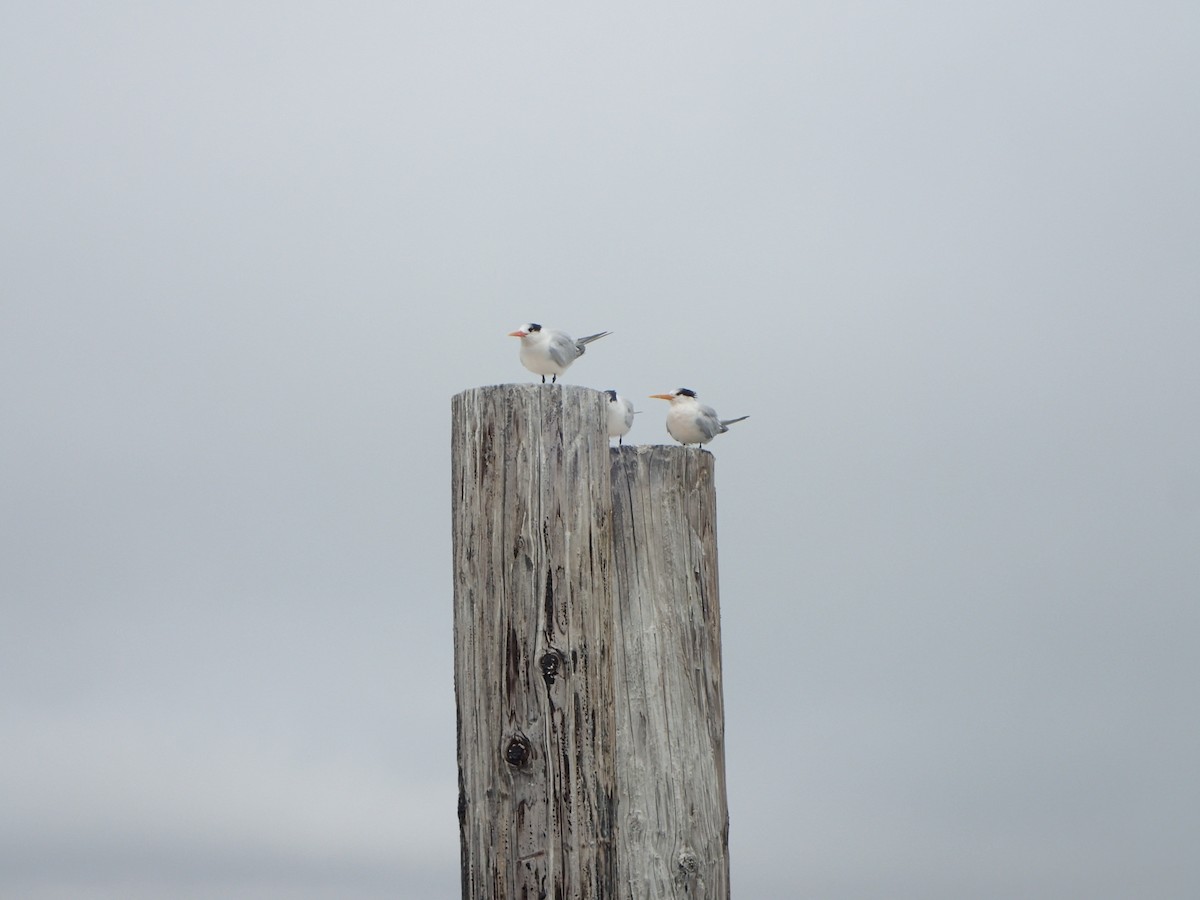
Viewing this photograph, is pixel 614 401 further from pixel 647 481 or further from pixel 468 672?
pixel 468 672

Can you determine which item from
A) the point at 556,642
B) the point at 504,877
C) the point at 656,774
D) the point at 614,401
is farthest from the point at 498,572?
the point at 614,401

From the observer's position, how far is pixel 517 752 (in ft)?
19.8

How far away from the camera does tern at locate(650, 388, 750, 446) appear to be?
31.0 feet

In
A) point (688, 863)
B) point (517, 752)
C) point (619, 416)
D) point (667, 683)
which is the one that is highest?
point (619, 416)

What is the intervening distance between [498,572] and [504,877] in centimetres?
127

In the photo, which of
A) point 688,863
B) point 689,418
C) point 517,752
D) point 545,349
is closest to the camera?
point 517,752

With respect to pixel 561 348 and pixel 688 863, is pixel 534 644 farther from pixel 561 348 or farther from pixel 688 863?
pixel 561 348

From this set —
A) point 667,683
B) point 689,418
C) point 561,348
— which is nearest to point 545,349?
point 561,348

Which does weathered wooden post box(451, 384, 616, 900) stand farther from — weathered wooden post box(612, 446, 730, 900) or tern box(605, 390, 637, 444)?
tern box(605, 390, 637, 444)

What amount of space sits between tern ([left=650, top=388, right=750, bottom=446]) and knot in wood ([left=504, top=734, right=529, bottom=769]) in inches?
149

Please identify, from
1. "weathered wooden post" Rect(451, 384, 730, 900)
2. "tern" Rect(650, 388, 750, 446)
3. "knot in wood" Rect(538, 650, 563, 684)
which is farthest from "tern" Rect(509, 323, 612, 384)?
"knot in wood" Rect(538, 650, 563, 684)

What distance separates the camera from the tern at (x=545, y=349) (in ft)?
28.4

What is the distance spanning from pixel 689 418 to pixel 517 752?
12.6 feet

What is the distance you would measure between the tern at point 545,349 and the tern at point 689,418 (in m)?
0.87
